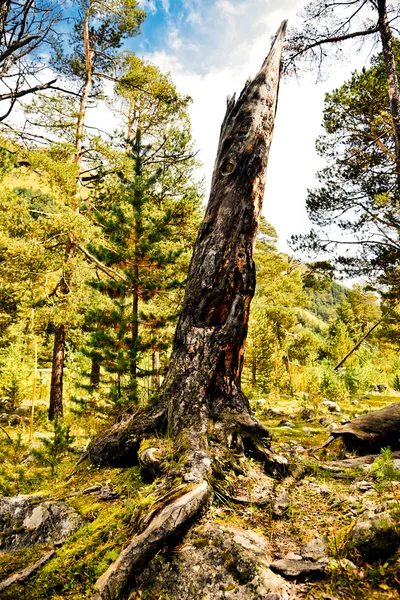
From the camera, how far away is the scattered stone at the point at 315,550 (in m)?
1.64

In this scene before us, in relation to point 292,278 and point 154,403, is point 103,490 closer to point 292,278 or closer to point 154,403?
point 154,403

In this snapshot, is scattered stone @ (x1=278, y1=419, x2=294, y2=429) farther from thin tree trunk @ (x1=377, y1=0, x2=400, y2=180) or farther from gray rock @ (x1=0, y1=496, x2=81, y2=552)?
thin tree trunk @ (x1=377, y1=0, x2=400, y2=180)

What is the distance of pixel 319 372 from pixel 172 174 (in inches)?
387

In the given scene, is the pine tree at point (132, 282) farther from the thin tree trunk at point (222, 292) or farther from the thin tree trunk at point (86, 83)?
the thin tree trunk at point (86, 83)

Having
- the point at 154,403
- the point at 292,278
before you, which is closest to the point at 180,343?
the point at 154,403

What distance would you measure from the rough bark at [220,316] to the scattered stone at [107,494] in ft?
1.17

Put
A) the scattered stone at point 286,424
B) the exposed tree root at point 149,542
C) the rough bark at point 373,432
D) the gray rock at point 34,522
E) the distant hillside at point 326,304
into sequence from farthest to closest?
the distant hillside at point 326,304 → the scattered stone at point 286,424 → the rough bark at point 373,432 → the gray rock at point 34,522 → the exposed tree root at point 149,542

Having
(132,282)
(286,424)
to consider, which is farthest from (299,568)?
(132,282)

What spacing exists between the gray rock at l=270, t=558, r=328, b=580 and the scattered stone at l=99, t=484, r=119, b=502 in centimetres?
123

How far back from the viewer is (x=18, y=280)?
1022 cm

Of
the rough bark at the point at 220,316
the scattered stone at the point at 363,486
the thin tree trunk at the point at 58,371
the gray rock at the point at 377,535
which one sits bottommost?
the thin tree trunk at the point at 58,371

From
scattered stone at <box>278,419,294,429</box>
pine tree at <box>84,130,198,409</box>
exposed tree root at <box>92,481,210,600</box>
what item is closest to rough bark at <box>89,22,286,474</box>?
exposed tree root at <box>92,481,210,600</box>

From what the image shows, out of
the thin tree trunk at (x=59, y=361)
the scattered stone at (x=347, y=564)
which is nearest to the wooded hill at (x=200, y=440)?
the scattered stone at (x=347, y=564)

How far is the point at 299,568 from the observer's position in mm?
1564
